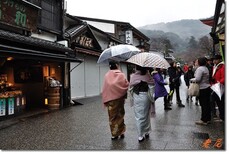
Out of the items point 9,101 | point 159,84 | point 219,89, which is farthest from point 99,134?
point 9,101

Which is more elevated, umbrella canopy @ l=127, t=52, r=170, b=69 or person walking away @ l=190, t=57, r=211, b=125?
umbrella canopy @ l=127, t=52, r=170, b=69

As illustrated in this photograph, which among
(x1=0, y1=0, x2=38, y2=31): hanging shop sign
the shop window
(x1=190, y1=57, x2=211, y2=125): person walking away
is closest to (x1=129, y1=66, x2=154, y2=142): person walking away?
(x1=190, y1=57, x2=211, y2=125): person walking away

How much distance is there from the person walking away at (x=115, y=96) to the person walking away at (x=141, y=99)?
0.28 meters

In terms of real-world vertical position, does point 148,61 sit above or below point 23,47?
below

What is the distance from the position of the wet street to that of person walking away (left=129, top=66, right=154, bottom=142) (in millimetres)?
367

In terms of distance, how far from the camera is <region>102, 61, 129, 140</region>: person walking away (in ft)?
19.5

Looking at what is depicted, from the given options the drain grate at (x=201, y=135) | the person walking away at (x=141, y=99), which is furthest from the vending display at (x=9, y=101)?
the drain grate at (x=201, y=135)

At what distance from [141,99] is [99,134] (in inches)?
67.3

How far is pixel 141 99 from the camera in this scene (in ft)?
19.2

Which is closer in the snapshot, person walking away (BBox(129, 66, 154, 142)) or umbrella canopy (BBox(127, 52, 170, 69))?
umbrella canopy (BBox(127, 52, 170, 69))

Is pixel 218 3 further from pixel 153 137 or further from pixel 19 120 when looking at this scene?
pixel 19 120

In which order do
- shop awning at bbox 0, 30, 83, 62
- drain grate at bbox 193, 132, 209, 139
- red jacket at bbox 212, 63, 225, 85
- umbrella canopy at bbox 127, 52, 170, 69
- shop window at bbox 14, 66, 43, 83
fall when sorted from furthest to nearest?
shop window at bbox 14, 66, 43, 83 → shop awning at bbox 0, 30, 83, 62 → red jacket at bbox 212, 63, 225, 85 → drain grate at bbox 193, 132, 209, 139 → umbrella canopy at bbox 127, 52, 170, 69

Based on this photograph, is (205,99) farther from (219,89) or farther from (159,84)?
(159,84)

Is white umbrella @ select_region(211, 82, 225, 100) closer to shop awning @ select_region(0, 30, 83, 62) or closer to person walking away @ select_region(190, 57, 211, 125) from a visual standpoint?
person walking away @ select_region(190, 57, 211, 125)
